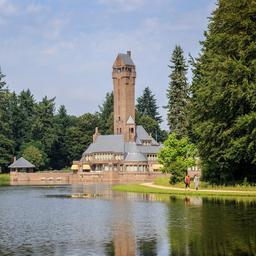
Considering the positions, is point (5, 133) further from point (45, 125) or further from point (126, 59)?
point (126, 59)

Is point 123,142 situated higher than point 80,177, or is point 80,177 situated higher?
point 123,142

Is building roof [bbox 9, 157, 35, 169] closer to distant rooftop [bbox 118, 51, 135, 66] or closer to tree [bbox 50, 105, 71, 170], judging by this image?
tree [bbox 50, 105, 71, 170]

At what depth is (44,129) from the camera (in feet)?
462

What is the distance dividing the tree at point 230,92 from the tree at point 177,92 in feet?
77.8

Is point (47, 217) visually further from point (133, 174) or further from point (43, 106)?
point (43, 106)

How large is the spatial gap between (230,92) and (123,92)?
3459 inches

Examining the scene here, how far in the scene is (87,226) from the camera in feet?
79.7

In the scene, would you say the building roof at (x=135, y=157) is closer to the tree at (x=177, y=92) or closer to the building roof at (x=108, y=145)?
the building roof at (x=108, y=145)

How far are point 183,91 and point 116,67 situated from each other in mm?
59563

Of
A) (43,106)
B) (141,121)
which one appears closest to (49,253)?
(43,106)

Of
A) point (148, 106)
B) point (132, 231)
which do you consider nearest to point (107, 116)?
point (148, 106)

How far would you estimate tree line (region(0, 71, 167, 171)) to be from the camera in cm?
13088

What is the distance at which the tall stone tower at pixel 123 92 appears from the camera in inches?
5192

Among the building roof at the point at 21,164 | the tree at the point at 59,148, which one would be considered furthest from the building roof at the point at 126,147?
the building roof at the point at 21,164
